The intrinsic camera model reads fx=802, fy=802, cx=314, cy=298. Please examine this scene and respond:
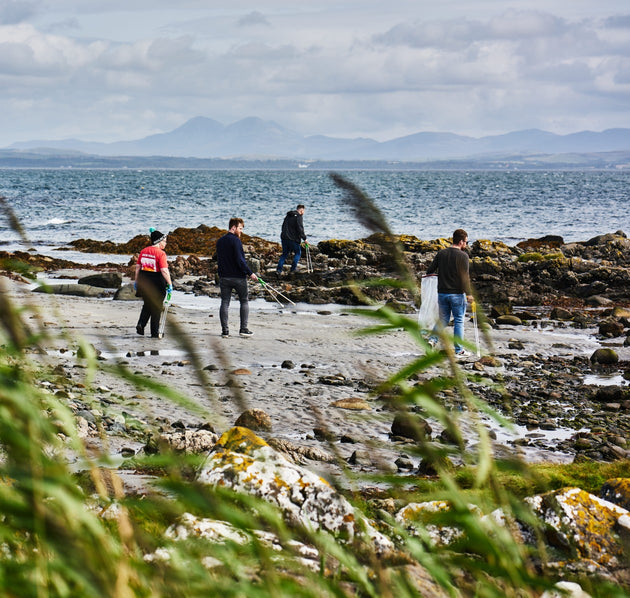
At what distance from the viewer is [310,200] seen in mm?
77938

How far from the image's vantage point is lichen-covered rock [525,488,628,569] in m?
4.84

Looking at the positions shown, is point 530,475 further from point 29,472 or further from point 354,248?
point 354,248

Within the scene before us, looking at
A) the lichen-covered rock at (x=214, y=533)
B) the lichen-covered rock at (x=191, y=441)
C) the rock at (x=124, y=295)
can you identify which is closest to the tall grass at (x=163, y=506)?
the lichen-covered rock at (x=214, y=533)

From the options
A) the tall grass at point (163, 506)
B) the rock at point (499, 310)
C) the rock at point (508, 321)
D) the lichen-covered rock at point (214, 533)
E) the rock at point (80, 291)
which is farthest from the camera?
the rock at point (80, 291)

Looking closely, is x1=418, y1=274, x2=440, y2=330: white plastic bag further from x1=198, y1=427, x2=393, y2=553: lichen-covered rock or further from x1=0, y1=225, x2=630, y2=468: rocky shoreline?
x1=198, y1=427, x2=393, y2=553: lichen-covered rock

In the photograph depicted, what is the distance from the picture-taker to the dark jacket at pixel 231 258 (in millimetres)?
15883

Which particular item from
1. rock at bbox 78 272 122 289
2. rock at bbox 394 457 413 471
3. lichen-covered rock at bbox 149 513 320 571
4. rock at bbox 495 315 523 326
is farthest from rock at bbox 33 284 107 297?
lichen-covered rock at bbox 149 513 320 571

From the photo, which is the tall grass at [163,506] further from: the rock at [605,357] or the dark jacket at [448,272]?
the rock at [605,357]

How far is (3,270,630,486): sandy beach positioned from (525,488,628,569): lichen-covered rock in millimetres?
1086

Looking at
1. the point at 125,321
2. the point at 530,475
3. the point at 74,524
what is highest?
the point at 530,475

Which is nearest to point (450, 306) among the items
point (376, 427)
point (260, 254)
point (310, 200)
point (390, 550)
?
point (376, 427)

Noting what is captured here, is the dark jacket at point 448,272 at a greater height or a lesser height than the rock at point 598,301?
greater

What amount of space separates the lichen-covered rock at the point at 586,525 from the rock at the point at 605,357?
33.9ft

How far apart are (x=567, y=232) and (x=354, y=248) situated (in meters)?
21.4
